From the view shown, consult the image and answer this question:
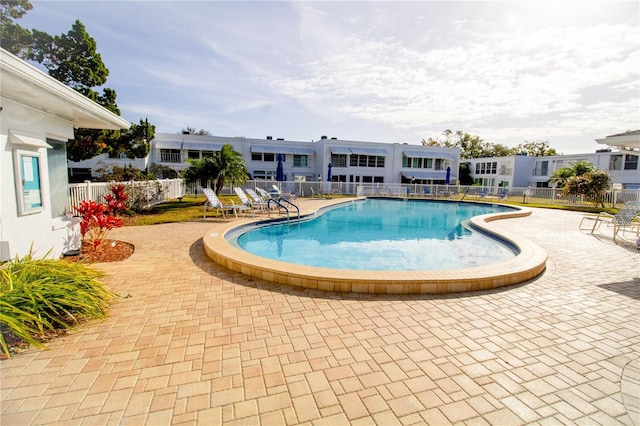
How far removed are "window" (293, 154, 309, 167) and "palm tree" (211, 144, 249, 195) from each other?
17253mm

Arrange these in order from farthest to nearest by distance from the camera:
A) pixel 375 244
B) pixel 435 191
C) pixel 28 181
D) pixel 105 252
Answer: pixel 435 191 → pixel 375 244 → pixel 105 252 → pixel 28 181

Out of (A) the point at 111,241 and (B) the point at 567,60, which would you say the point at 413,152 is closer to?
(B) the point at 567,60

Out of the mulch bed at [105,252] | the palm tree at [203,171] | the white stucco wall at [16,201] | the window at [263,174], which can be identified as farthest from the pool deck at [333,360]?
the window at [263,174]

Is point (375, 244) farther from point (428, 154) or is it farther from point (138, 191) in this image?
point (428, 154)

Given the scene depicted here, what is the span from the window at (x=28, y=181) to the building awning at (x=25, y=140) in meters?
0.16

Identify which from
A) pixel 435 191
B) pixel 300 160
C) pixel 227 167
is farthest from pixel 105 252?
pixel 300 160

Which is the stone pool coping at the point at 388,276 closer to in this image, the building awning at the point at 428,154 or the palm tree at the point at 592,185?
the palm tree at the point at 592,185

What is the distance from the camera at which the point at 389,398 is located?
238 cm

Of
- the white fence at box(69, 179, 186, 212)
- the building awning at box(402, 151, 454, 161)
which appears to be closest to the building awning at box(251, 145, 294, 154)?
the white fence at box(69, 179, 186, 212)

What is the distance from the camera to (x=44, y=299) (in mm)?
3229

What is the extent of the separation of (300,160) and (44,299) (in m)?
30.5

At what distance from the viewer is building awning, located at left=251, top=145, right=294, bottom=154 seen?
30109 millimetres

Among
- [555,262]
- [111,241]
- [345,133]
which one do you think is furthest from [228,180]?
[345,133]

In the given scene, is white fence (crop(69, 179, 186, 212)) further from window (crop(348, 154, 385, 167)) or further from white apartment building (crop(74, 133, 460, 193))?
window (crop(348, 154, 385, 167))
